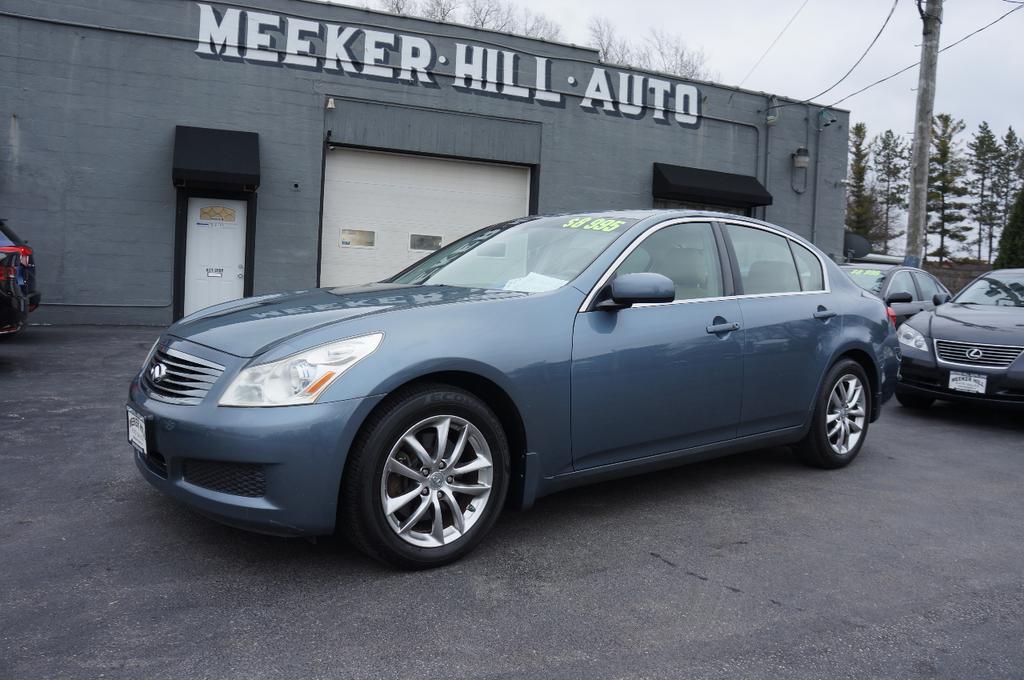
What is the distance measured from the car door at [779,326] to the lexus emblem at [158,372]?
285cm

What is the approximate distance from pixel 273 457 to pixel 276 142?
1194cm

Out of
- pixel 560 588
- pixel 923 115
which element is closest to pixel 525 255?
pixel 560 588

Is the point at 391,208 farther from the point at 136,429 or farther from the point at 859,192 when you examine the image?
the point at 859,192

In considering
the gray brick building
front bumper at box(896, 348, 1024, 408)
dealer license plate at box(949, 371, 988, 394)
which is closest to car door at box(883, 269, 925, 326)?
front bumper at box(896, 348, 1024, 408)

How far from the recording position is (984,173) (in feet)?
213

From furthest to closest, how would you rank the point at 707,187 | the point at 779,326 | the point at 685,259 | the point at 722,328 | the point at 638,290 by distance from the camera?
the point at 707,187
the point at 779,326
the point at 685,259
the point at 722,328
the point at 638,290

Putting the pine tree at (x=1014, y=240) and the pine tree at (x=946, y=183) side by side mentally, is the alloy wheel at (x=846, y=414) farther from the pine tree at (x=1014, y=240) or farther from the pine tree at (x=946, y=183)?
the pine tree at (x=946, y=183)

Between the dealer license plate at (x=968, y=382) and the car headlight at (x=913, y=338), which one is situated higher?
the car headlight at (x=913, y=338)

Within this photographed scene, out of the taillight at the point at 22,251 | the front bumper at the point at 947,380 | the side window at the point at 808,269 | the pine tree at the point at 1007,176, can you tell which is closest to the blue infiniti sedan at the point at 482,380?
the side window at the point at 808,269

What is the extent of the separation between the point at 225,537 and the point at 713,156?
1597cm

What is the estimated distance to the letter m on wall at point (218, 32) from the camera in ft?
43.6

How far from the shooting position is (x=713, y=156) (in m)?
17.7

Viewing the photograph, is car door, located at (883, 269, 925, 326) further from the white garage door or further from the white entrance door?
the white entrance door

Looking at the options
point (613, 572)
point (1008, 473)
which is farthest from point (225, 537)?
point (1008, 473)
